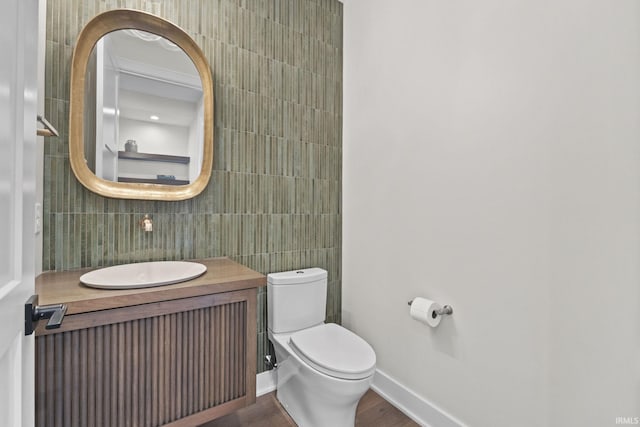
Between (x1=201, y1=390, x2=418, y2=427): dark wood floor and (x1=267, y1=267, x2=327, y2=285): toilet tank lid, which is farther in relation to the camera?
(x1=267, y1=267, x2=327, y2=285): toilet tank lid

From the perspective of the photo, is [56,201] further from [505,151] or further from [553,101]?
[553,101]

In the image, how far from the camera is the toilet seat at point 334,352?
132 centimetres

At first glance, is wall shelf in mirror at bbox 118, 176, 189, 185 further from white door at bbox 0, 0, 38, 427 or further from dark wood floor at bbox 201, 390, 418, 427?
dark wood floor at bbox 201, 390, 418, 427

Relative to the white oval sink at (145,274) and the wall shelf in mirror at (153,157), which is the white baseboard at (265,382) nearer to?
the white oval sink at (145,274)

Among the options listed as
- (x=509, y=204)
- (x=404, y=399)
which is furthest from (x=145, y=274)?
(x=509, y=204)

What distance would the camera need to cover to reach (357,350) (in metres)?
1.50

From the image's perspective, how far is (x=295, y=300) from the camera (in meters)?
1.79

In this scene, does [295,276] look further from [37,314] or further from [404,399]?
[37,314]

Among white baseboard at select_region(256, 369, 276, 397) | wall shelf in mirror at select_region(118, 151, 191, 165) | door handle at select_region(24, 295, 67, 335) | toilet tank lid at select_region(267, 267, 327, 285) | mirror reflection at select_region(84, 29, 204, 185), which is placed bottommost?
white baseboard at select_region(256, 369, 276, 397)

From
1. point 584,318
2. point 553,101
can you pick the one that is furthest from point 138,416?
point 553,101

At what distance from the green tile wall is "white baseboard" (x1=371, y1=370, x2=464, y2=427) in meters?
0.54

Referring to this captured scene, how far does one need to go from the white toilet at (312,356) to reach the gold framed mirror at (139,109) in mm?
835

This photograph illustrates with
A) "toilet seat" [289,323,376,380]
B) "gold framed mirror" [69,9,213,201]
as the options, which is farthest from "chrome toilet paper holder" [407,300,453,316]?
"gold framed mirror" [69,9,213,201]

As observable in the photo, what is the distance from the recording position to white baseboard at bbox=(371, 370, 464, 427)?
4.85ft
